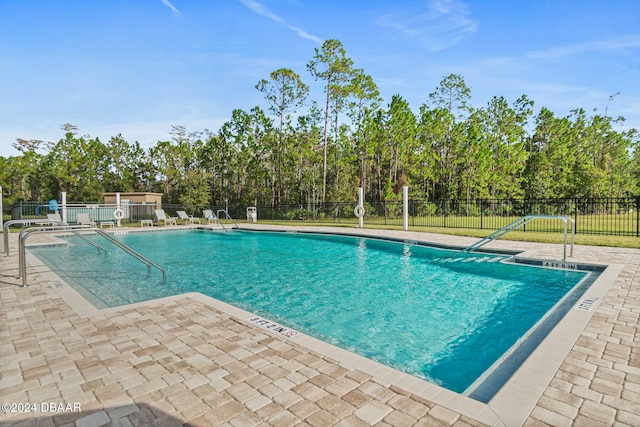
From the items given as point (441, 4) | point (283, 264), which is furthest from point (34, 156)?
point (441, 4)

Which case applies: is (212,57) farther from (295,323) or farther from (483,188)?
(483,188)

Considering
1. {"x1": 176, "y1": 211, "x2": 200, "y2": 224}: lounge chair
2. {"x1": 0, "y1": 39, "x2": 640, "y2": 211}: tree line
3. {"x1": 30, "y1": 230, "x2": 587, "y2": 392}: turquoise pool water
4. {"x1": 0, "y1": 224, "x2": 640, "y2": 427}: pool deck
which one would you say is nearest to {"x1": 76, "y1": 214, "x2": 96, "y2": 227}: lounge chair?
{"x1": 176, "y1": 211, "x2": 200, "y2": 224}: lounge chair

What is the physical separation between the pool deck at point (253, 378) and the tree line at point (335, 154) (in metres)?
20.7

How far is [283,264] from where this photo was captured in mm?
8773

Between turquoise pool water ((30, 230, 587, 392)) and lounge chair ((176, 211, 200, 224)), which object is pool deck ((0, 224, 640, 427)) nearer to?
turquoise pool water ((30, 230, 587, 392))

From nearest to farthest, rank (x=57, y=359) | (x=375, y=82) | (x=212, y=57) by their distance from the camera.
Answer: (x=57, y=359) < (x=212, y=57) < (x=375, y=82)

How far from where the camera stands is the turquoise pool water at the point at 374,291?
403 centimetres

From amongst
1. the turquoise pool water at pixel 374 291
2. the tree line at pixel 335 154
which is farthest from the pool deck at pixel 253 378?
the tree line at pixel 335 154

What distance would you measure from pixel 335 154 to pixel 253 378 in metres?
24.5

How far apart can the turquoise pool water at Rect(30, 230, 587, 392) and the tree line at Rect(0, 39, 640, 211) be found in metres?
15.1

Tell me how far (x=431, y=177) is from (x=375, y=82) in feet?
27.5

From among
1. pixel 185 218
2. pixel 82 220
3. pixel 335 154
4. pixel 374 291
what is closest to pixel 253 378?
pixel 374 291

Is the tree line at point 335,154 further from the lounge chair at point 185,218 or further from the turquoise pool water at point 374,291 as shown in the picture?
the turquoise pool water at point 374,291

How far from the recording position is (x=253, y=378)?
2.49 m
